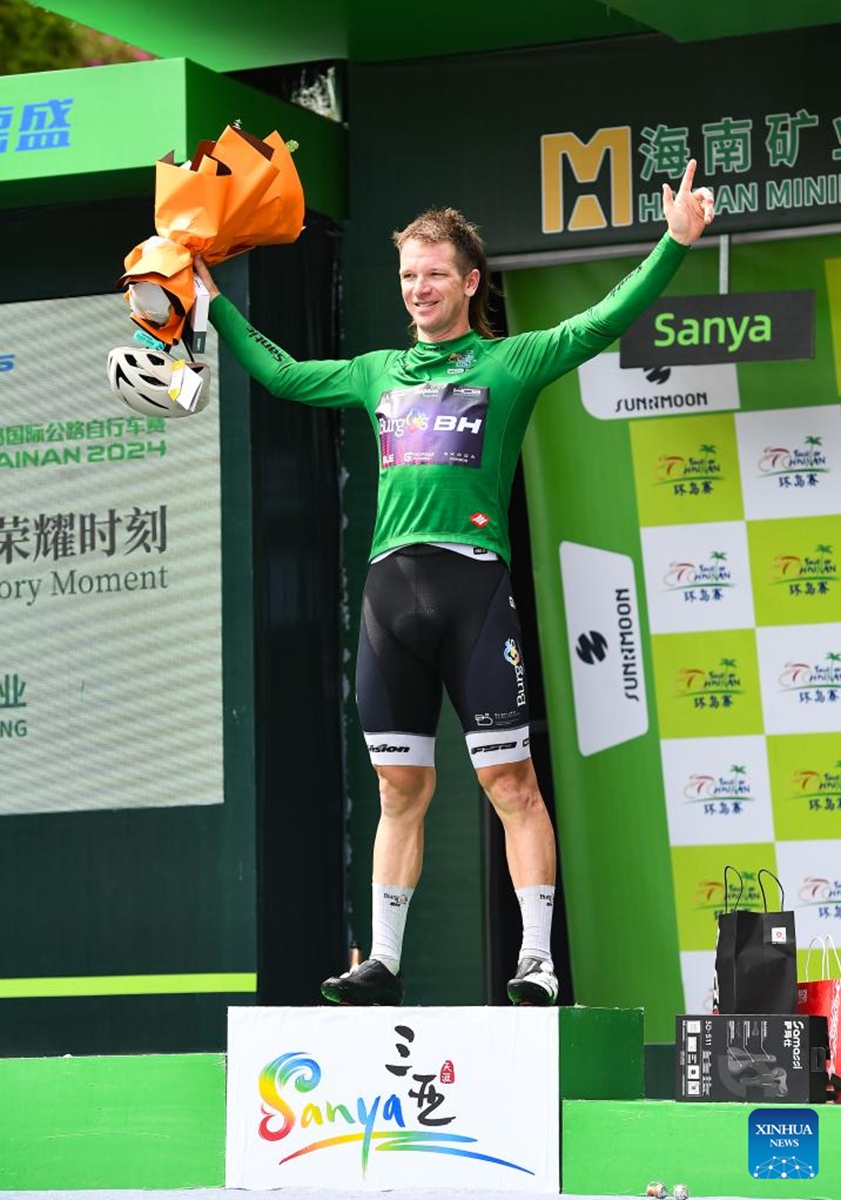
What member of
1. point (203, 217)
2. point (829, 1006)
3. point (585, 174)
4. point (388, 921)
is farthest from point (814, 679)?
point (203, 217)

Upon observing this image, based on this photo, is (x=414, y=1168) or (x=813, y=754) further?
(x=813, y=754)

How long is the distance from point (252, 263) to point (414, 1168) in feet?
11.5

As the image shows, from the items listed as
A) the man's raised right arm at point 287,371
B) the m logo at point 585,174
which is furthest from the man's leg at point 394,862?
the m logo at point 585,174

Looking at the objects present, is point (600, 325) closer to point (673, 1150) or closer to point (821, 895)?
point (673, 1150)

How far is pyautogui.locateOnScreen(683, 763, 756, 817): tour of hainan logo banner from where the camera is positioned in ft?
26.3

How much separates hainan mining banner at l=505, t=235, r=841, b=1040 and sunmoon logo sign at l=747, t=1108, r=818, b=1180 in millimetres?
2629

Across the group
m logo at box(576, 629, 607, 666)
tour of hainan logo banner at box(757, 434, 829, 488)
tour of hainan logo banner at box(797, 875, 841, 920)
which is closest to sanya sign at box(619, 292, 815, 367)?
tour of hainan logo banner at box(757, 434, 829, 488)

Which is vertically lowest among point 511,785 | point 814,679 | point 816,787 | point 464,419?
point 511,785

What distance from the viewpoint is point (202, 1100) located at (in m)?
5.74

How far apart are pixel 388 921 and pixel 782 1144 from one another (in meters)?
1.17

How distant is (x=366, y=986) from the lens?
577 cm

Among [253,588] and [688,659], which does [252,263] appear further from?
[688,659]

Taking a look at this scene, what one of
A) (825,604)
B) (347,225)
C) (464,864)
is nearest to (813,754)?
Result: (825,604)

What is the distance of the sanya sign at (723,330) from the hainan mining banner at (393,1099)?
3.01 meters
